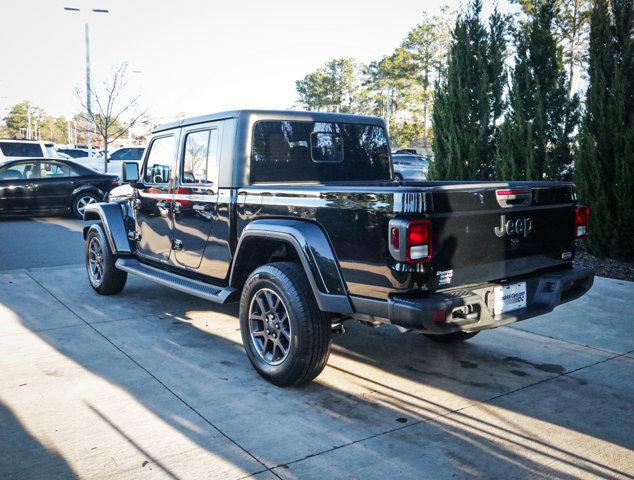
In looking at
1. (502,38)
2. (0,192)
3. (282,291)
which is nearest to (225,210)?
(282,291)

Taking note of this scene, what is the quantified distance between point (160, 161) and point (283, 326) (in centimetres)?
256

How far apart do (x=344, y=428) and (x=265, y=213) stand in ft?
5.18

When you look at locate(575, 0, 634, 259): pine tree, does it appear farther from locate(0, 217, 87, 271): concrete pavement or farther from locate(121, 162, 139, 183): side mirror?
locate(0, 217, 87, 271): concrete pavement

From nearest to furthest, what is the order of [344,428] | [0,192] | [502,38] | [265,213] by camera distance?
[344,428] < [265,213] < [502,38] < [0,192]

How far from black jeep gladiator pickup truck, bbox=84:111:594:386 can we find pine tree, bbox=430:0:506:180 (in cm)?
568

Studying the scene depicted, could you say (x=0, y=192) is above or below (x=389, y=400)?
above

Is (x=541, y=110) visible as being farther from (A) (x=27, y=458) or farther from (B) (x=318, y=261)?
(A) (x=27, y=458)

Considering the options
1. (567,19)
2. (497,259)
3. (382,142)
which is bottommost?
(497,259)

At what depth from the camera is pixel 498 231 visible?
12.1 ft

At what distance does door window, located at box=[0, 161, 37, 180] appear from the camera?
13594mm

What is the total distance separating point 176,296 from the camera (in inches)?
267

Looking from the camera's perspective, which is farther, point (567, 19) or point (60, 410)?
point (567, 19)

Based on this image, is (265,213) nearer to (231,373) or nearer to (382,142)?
(231,373)

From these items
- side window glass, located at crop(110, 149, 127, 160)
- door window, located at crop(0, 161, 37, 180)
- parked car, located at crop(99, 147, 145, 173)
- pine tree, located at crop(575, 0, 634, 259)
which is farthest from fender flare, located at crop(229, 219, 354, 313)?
side window glass, located at crop(110, 149, 127, 160)
